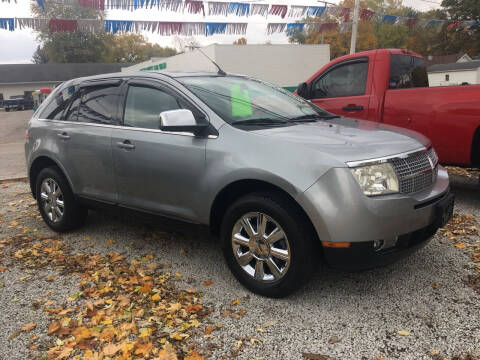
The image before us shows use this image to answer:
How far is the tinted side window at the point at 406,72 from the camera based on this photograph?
5945mm

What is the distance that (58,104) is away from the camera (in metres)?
4.97

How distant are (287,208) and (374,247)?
640mm

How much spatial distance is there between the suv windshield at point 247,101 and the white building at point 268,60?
51.0 ft

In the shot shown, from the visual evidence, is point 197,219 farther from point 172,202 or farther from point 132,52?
point 132,52

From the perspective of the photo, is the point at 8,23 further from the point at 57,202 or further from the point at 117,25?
the point at 57,202

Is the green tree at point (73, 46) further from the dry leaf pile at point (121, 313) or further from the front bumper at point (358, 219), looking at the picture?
the front bumper at point (358, 219)

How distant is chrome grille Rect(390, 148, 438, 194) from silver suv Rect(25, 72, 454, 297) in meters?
0.01

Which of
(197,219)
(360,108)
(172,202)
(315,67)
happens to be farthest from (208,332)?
(315,67)

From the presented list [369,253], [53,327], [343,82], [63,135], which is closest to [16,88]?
[63,135]

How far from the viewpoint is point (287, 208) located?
2.98 m

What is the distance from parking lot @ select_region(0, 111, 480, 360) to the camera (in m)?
2.67

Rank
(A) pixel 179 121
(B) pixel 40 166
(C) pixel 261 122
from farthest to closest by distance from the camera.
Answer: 1. (B) pixel 40 166
2. (C) pixel 261 122
3. (A) pixel 179 121

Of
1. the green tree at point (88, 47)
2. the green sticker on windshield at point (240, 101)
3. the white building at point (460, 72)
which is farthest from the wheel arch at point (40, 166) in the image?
the green tree at point (88, 47)

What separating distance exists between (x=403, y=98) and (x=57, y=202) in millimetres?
4545
